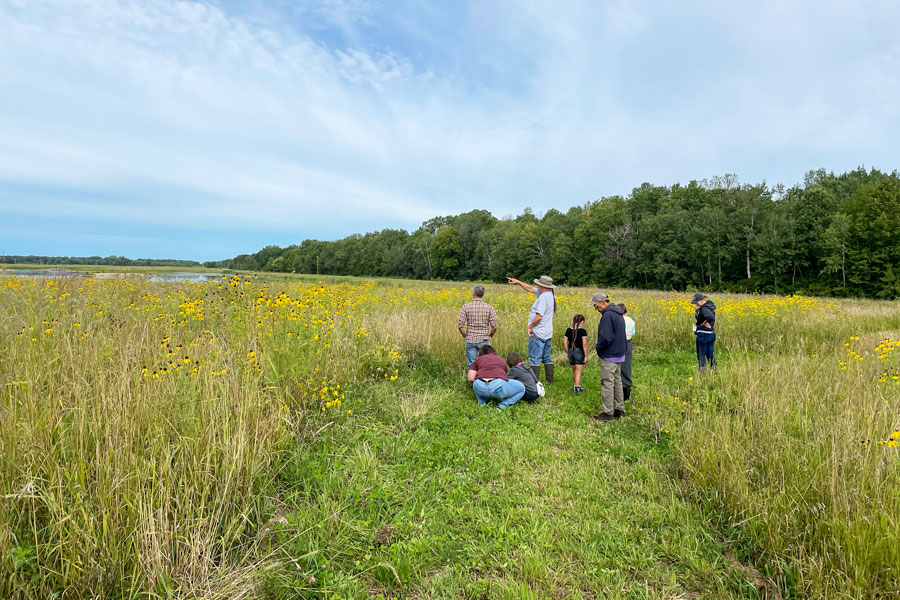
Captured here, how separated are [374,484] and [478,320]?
4.13 metres

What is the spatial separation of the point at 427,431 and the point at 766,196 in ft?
169

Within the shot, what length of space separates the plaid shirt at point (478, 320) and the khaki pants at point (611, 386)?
2.23m

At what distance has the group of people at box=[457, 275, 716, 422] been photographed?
18.3ft

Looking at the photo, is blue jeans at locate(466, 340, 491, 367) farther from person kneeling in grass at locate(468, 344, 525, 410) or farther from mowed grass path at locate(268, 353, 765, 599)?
mowed grass path at locate(268, 353, 765, 599)

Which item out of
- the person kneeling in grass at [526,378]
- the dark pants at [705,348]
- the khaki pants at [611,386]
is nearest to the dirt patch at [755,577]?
the khaki pants at [611,386]

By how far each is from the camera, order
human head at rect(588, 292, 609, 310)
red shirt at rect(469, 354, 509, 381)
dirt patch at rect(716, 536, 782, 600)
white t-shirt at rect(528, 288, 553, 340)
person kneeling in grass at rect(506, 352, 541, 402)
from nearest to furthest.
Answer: dirt patch at rect(716, 536, 782, 600)
human head at rect(588, 292, 609, 310)
red shirt at rect(469, 354, 509, 381)
person kneeling in grass at rect(506, 352, 541, 402)
white t-shirt at rect(528, 288, 553, 340)

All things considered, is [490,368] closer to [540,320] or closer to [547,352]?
[540,320]

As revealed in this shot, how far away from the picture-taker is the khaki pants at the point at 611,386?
18.2 ft

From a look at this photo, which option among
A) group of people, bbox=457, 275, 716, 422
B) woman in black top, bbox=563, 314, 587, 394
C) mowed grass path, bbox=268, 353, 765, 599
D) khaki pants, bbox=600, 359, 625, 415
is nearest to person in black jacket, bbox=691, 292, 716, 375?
group of people, bbox=457, 275, 716, 422

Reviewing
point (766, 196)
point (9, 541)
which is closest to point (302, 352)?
point (9, 541)

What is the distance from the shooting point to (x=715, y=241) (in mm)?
40656

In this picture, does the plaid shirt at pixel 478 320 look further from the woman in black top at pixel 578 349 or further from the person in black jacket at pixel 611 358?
the person in black jacket at pixel 611 358

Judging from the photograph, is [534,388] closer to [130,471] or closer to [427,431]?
[427,431]

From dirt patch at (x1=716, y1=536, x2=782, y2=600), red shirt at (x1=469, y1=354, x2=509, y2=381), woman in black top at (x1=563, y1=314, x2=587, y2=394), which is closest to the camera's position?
dirt patch at (x1=716, y1=536, x2=782, y2=600)
